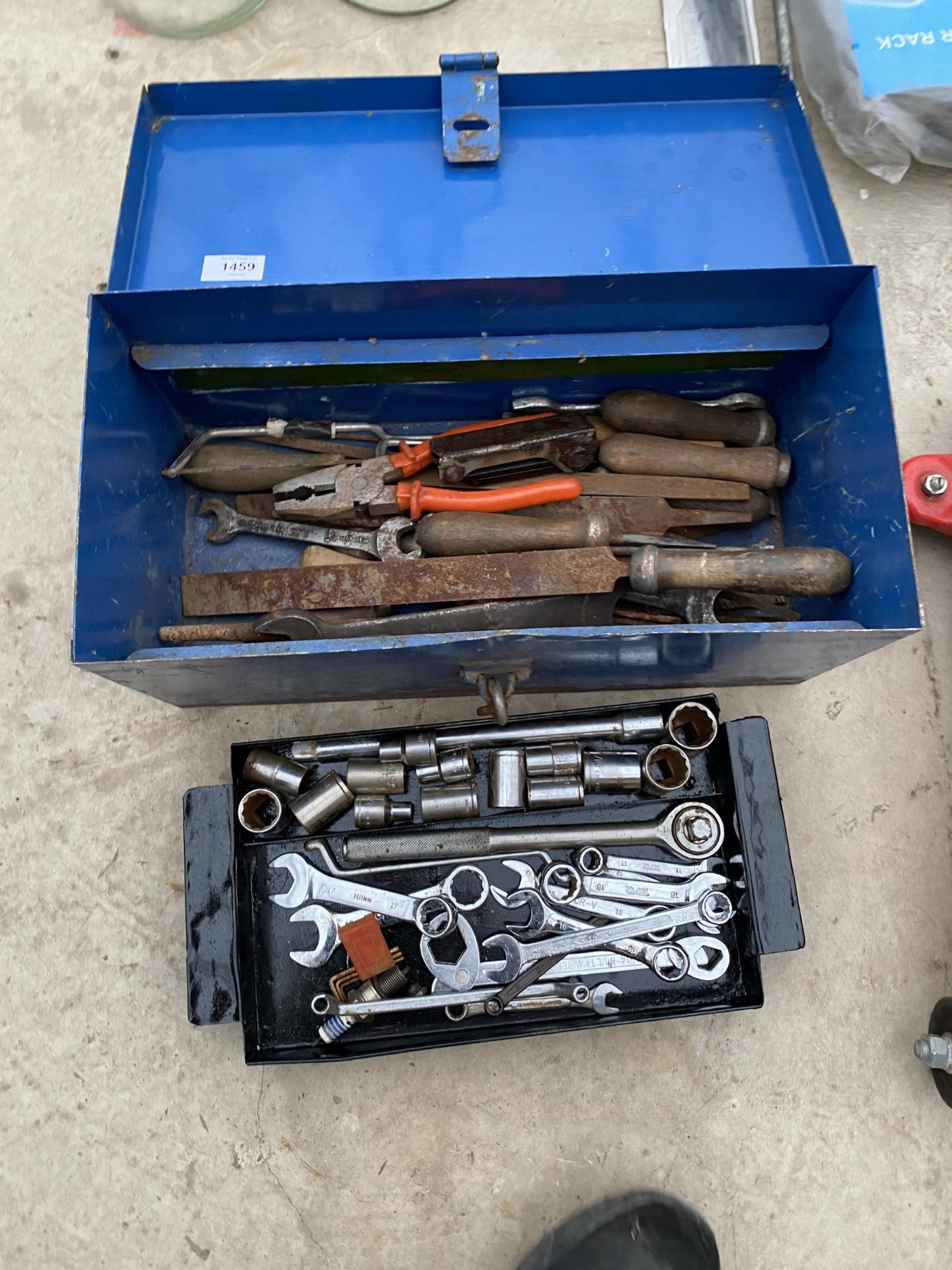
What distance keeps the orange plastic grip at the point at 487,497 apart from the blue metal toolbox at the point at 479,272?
0.18 m

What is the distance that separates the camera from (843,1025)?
1251 millimetres

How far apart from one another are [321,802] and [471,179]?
2.91 feet

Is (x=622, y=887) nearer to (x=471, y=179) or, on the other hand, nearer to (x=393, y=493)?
(x=393, y=493)

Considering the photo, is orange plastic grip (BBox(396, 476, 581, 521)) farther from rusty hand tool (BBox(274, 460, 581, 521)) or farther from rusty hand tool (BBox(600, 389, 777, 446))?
rusty hand tool (BBox(600, 389, 777, 446))

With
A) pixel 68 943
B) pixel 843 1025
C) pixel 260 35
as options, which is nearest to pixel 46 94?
pixel 260 35

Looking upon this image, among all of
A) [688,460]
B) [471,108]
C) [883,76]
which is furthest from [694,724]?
[883,76]

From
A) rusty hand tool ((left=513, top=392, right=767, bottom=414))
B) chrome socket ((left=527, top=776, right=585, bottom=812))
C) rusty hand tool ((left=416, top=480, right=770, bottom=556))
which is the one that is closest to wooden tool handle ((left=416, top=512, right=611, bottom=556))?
rusty hand tool ((left=416, top=480, right=770, bottom=556))

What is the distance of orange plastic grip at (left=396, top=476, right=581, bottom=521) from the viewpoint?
1157 millimetres

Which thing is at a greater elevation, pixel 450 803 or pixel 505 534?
pixel 505 534

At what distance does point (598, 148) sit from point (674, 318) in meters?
0.27

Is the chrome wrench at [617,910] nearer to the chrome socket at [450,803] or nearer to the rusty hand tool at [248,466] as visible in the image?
the chrome socket at [450,803]

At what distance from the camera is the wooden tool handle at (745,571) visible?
107cm

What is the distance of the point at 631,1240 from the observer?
1160 millimetres

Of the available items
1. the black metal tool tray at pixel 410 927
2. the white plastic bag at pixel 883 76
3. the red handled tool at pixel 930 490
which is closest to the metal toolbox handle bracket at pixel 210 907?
the black metal tool tray at pixel 410 927
